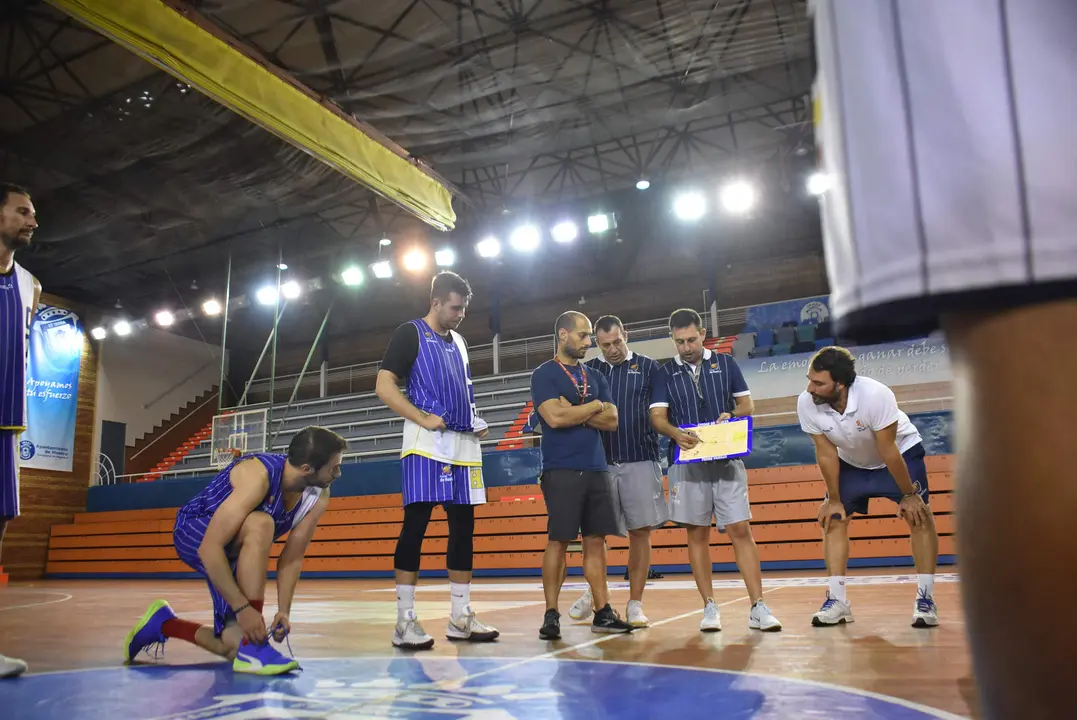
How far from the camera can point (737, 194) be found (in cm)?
1211

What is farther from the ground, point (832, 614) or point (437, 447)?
point (437, 447)

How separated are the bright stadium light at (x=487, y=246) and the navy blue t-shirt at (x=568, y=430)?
9817 mm

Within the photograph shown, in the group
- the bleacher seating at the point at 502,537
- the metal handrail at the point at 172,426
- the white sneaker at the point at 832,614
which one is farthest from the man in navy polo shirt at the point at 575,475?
the metal handrail at the point at 172,426

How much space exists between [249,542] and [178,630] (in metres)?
0.60

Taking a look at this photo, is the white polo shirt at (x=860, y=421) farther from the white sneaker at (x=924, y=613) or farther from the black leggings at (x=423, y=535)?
the black leggings at (x=423, y=535)

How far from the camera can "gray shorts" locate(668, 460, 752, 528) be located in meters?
3.75

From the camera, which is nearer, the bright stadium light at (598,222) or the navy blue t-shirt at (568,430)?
the navy blue t-shirt at (568,430)

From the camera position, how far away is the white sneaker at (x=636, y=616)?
3748 mm

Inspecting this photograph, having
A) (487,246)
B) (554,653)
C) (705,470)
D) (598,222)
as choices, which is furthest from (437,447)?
(487,246)

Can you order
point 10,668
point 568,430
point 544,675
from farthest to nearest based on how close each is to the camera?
1. point 568,430
2. point 10,668
3. point 544,675

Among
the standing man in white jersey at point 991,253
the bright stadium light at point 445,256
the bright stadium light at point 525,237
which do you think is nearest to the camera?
the standing man in white jersey at point 991,253

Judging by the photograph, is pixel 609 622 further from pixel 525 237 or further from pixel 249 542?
pixel 525 237

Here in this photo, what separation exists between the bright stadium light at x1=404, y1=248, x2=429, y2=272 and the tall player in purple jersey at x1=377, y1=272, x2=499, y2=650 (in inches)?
411

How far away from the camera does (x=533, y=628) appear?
152 inches
